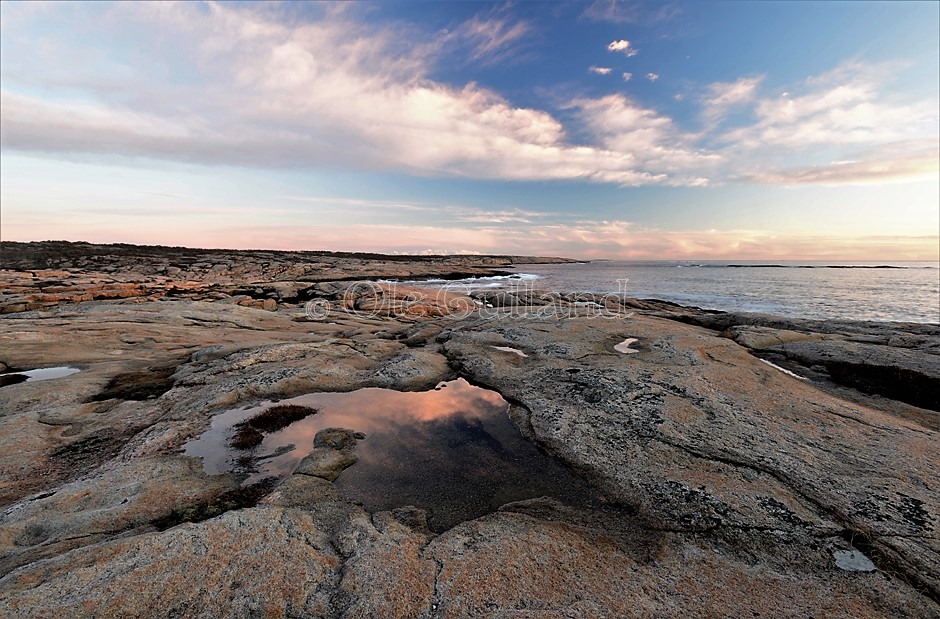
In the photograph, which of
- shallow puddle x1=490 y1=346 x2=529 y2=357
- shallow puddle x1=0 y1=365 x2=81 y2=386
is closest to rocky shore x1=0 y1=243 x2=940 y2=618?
shallow puddle x1=490 y1=346 x2=529 y2=357

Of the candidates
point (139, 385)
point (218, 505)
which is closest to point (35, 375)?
point (139, 385)

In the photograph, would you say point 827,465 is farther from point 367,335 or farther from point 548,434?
point 367,335

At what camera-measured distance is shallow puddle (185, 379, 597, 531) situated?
24.3 feet

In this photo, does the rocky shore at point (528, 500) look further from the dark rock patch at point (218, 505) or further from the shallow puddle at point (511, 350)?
the shallow puddle at point (511, 350)

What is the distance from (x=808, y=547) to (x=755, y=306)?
5598cm

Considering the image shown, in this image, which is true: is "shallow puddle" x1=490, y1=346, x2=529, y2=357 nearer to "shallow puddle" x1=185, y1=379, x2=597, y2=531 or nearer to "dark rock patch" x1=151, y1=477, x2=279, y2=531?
"shallow puddle" x1=185, y1=379, x2=597, y2=531

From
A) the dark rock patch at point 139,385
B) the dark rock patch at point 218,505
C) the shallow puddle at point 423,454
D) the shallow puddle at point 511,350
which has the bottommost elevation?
the shallow puddle at point 423,454

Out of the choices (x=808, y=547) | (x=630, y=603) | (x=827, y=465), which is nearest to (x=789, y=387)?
(x=827, y=465)

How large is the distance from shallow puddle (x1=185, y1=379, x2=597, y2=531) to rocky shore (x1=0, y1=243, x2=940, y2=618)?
0.35 m

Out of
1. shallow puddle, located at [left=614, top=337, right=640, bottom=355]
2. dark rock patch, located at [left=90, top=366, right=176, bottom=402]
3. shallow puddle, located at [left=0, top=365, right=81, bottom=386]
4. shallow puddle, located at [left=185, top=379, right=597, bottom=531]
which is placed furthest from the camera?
shallow puddle, located at [left=614, top=337, right=640, bottom=355]

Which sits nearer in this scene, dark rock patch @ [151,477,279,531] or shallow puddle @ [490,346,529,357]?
dark rock patch @ [151,477,279,531]

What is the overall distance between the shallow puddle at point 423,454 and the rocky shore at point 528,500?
0.35 meters

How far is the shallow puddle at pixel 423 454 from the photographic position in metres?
7.41

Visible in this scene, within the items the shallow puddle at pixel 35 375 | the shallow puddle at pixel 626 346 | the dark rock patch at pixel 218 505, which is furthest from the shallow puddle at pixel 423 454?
the shallow puddle at pixel 35 375
